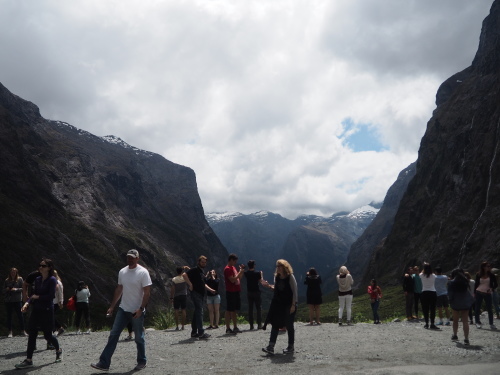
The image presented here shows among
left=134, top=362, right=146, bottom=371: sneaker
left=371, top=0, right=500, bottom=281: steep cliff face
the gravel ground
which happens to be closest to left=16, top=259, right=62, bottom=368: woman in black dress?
the gravel ground

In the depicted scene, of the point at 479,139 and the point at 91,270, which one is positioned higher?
the point at 479,139

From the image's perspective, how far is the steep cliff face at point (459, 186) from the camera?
109 meters

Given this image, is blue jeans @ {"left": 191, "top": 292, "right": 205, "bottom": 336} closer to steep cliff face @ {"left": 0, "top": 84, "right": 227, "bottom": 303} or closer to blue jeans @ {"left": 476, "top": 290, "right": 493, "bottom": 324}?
blue jeans @ {"left": 476, "top": 290, "right": 493, "bottom": 324}

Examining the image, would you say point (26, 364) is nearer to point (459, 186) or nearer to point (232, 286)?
point (232, 286)

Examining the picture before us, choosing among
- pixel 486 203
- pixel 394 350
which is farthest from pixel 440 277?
pixel 486 203

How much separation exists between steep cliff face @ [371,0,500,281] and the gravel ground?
8956 cm

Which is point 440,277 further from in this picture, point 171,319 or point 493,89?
point 493,89

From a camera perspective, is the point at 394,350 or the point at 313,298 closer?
the point at 394,350

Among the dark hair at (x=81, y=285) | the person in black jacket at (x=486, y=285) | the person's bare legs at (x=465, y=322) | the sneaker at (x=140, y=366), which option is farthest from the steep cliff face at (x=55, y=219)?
the person's bare legs at (x=465, y=322)

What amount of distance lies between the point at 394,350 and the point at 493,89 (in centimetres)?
15008

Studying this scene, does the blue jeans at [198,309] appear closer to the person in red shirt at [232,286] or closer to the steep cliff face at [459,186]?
the person in red shirt at [232,286]

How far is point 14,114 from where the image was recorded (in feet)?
614

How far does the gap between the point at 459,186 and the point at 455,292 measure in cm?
13061

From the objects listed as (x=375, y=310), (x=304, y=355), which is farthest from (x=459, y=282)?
(x=375, y=310)
